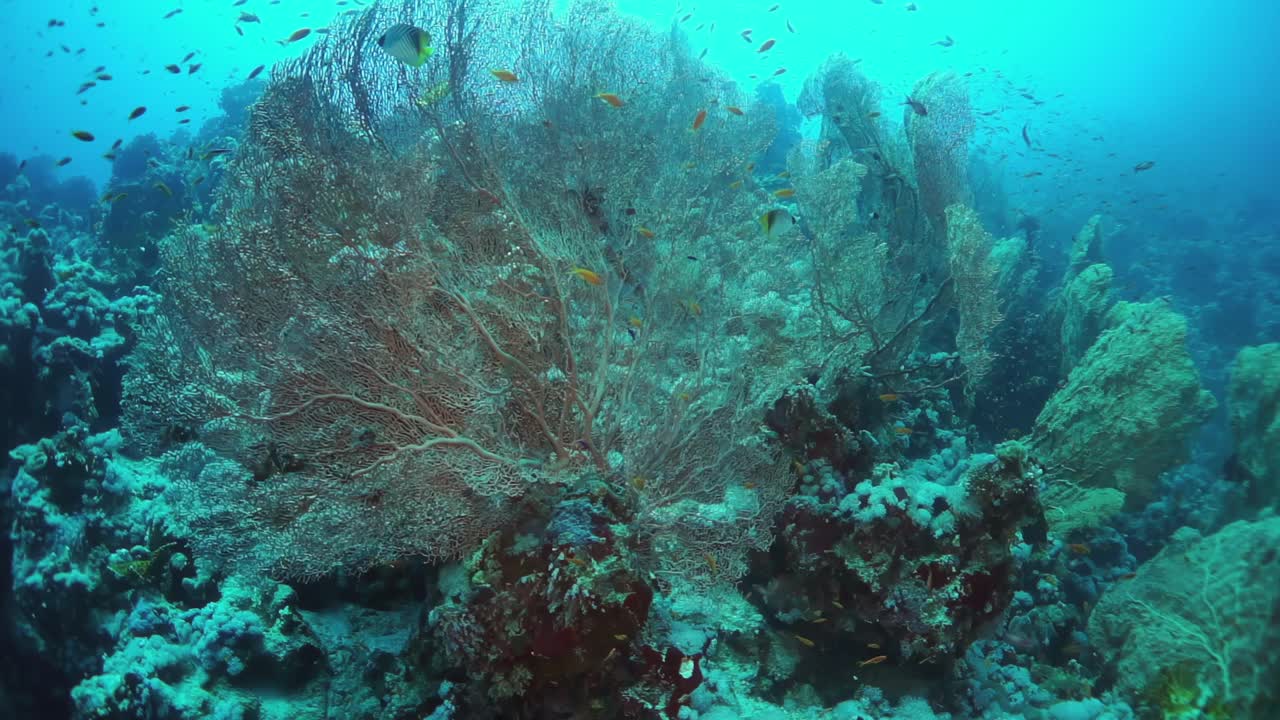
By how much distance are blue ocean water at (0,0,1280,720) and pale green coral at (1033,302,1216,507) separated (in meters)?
0.04


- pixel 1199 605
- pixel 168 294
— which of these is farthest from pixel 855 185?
pixel 168 294

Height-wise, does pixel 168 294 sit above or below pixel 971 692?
above

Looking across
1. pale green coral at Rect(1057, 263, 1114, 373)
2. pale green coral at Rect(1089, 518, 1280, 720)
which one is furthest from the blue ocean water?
pale green coral at Rect(1057, 263, 1114, 373)

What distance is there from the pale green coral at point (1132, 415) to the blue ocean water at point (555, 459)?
0.04m

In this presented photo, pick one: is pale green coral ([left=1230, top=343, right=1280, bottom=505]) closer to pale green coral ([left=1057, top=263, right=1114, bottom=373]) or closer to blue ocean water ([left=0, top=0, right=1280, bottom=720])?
blue ocean water ([left=0, top=0, right=1280, bottom=720])

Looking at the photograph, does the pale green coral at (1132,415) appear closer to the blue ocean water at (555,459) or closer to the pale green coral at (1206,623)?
the blue ocean water at (555,459)

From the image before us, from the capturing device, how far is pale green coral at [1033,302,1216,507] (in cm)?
696

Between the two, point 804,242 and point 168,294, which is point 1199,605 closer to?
point 804,242

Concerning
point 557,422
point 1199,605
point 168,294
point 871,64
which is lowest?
point 1199,605

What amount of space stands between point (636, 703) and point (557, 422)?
188 cm

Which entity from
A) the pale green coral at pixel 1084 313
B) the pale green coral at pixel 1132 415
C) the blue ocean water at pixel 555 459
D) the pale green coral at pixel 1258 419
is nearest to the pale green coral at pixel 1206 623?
the blue ocean water at pixel 555 459

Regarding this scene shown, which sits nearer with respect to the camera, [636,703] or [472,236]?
[636,703]

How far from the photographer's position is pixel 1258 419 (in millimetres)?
7492

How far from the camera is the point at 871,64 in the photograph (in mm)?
105000
